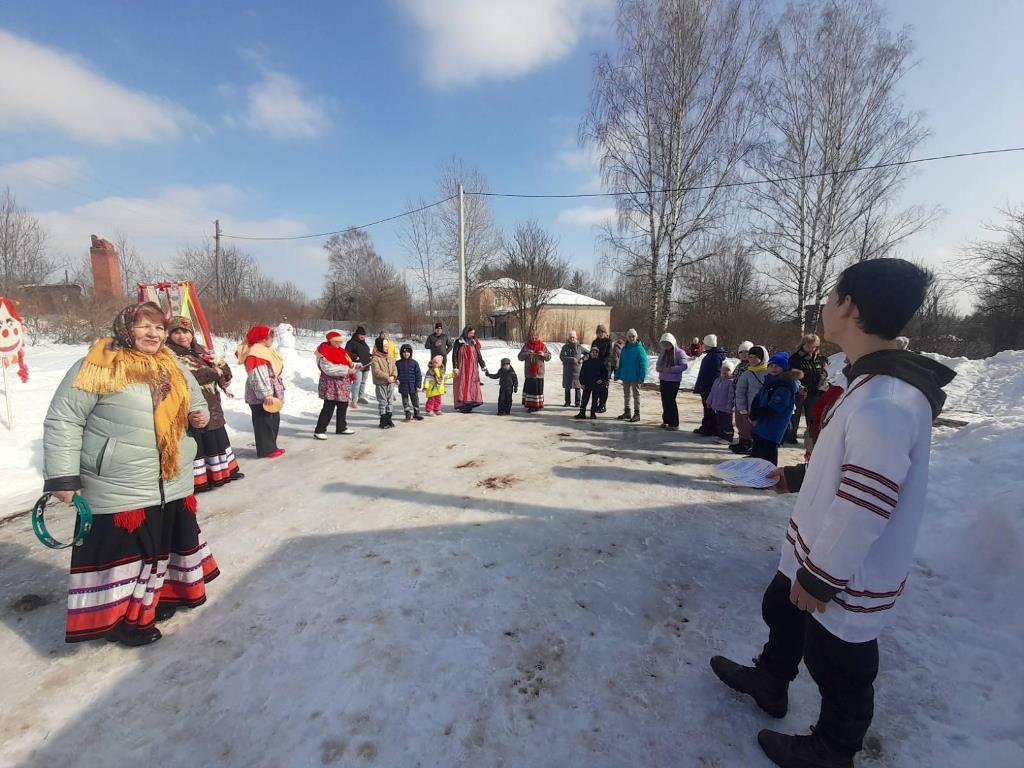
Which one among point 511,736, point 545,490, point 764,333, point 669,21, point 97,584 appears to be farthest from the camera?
point 764,333

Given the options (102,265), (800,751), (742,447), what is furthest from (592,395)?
(102,265)

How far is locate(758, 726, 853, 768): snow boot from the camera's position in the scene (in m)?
1.68

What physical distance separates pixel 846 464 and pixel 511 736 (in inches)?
69.7

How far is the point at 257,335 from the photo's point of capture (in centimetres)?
581

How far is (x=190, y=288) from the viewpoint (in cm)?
776

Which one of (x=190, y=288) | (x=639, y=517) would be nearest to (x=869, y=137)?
(x=639, y=517)

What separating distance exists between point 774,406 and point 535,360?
509 centimetres

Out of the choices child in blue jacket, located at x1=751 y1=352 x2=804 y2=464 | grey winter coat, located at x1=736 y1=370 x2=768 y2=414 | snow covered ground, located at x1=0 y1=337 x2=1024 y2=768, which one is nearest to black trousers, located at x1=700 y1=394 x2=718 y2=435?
grey winter coat, located at x1=736 y1=370 x2=768 y2=414

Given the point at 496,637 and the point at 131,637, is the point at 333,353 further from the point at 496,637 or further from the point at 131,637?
the point at 496,637

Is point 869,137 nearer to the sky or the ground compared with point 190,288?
nearer to the sky

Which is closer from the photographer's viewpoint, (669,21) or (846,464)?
(846,464)

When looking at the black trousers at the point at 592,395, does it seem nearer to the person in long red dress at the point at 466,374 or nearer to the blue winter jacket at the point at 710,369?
the blue winter jacket at the point at 710,369

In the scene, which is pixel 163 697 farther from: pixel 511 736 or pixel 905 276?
pixel 905 276

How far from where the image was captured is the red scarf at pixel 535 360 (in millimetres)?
9258
